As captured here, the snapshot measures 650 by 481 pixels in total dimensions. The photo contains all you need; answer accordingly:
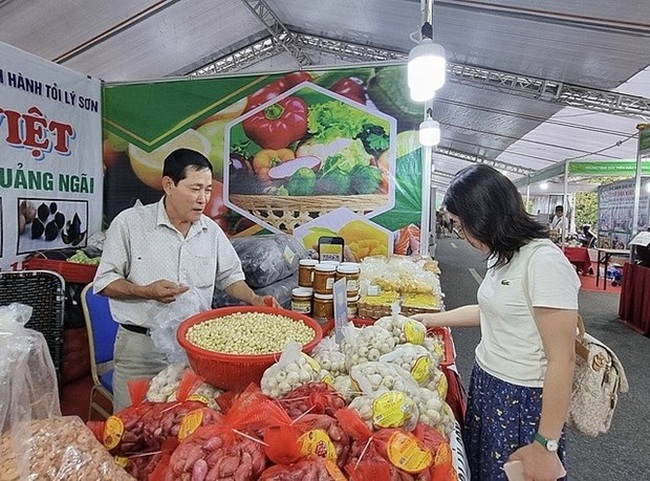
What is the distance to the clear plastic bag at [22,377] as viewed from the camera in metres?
0.73

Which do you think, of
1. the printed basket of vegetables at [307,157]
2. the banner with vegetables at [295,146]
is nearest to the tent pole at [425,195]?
the banner with vegetables at [295,146]

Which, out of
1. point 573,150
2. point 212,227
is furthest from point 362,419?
point 573,150

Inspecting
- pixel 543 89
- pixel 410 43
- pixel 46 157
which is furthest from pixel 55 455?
pixel 543 89

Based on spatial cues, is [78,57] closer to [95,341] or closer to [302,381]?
[95,341]

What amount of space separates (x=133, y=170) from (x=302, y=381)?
3034mm

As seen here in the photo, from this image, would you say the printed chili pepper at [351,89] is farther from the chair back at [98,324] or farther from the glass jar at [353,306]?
the chair back at [98,324]

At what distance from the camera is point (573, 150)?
10.3 m

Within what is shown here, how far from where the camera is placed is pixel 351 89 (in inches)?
115

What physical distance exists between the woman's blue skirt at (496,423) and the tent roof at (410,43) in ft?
6.85

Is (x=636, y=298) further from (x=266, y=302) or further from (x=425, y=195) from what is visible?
(x=266, y=302)

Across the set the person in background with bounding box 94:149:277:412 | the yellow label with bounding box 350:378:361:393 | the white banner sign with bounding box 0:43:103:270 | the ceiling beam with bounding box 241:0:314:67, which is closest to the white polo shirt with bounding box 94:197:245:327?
the person in background with bounding box 94:149:277:412

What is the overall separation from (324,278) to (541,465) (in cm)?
94

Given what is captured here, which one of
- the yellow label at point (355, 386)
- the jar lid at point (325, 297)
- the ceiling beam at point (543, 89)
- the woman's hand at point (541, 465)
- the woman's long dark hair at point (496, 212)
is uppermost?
the ceiling beam at point (543, 89)

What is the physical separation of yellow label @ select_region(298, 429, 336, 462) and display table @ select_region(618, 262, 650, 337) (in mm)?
5615
